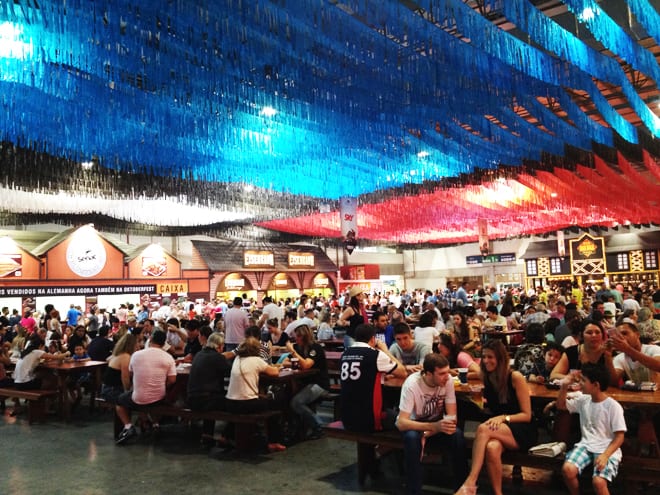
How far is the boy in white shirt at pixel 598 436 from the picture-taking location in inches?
140

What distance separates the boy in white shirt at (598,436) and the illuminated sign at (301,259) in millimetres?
25491

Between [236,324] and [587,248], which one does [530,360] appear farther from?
[587,248]

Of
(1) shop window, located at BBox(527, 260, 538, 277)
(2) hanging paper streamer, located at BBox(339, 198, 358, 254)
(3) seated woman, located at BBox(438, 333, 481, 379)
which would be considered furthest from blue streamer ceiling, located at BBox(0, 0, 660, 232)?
(1) shop window, located at BBox(527, 260, 538, 277)

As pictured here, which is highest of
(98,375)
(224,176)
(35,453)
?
(224,176)

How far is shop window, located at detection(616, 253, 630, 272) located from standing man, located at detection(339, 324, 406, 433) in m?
25.0

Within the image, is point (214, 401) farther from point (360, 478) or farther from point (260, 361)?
point (360, 478)

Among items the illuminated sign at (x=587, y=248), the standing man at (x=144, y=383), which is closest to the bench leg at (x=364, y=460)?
the standing man at (x=144, y=383)

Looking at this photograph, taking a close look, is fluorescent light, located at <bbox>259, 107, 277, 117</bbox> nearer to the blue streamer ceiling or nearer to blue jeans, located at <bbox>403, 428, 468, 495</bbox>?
the blue streamer ceiling

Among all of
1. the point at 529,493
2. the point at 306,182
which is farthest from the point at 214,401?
the point at 306,182

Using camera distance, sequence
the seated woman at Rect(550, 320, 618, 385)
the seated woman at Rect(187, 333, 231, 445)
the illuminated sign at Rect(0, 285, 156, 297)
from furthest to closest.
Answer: the illuminated sign at Rect(0, 285, 156, 297), the seated woman at Rect(187, 333, 231, 445), the seated woman at Rect(550, 320, 618, 385)

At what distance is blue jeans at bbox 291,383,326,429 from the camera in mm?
6004

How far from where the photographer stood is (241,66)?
5.49 m

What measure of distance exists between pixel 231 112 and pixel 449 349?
13.0 feet

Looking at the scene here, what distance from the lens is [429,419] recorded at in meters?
4.27
